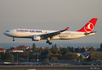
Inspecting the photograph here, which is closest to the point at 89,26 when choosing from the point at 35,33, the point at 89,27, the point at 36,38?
the point at 89,27

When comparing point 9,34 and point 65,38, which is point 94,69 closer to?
point 65,38

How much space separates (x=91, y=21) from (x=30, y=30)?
21.6m

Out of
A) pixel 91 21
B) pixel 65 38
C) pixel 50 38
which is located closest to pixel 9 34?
pixel 50 38

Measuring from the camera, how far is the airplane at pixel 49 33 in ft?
202

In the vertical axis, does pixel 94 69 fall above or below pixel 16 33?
below

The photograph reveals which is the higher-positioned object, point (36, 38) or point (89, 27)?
point (89, 27)

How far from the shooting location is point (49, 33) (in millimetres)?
63250

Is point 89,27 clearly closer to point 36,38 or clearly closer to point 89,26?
point 89,26

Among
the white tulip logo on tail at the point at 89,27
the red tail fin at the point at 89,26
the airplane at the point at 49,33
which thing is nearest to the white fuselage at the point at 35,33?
the airplane at the point at 49,33

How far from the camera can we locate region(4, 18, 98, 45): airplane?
6153cm

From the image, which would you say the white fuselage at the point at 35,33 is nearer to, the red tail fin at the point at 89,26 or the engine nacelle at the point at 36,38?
the engine nacelle at the point at 36,38

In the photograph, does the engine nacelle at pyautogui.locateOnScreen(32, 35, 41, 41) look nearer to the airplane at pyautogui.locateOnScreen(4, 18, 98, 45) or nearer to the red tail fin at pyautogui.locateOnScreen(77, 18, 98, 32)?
the airplane at pyautogui.locateOnScreen(4, 18, 98, 45)

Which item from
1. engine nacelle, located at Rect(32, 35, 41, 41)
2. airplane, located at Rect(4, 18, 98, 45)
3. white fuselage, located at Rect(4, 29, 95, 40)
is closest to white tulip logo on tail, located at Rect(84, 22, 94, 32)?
airplane, located at Rect(4, 18, 98, 45)

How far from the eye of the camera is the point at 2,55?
7388 cm
